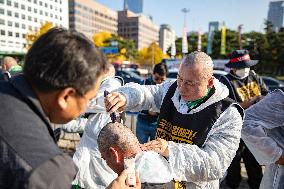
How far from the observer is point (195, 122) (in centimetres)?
242

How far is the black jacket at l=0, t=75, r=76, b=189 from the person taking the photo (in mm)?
1038

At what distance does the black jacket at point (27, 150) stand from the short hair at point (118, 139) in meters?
0.69

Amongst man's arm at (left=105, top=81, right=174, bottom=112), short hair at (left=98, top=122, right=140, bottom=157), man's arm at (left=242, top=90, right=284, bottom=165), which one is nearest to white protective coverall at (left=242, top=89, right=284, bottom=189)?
man's arm at (left=242, top=90, right=284, bottom=165)

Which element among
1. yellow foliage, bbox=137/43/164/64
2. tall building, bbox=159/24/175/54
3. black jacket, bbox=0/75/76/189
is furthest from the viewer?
tall building, bbox=159/24/175/54

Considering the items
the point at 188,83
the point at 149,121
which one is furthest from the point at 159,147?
the point at 149,121

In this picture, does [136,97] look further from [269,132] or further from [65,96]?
[65,96]

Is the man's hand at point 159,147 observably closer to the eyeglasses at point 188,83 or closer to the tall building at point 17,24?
the eyeglasses at point 188,83

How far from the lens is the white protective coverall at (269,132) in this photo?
2.49 metres

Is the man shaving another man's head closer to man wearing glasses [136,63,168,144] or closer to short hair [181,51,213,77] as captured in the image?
short hair [181,51,213,77]

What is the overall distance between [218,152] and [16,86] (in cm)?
143

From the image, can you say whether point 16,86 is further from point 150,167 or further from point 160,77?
point 160,77

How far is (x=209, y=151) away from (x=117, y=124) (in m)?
0.65

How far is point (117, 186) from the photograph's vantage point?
1.46 meters

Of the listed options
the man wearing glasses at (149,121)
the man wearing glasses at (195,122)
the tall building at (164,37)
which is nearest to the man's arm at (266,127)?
the man wearing glasses at (195,122)
